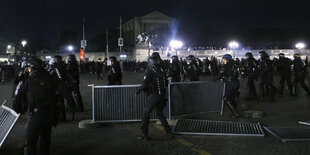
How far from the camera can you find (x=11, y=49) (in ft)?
98.5

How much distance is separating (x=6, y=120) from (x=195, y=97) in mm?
5211

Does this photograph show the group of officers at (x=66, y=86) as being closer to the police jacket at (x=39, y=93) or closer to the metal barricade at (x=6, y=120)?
the police jacket at (x=39, y=93)

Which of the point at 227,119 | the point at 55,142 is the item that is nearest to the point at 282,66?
the point at 227,119

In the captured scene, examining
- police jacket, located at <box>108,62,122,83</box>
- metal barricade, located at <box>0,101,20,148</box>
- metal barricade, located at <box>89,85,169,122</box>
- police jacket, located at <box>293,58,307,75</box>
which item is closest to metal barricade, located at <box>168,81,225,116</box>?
metal barricade, located at <box>89,85,169,122</box>

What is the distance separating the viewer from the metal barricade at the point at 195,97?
8.05 metres

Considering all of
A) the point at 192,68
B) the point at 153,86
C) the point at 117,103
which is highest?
the point at 192,68

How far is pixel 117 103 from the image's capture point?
25.1 feet

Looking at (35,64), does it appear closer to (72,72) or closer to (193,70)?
(72,72)

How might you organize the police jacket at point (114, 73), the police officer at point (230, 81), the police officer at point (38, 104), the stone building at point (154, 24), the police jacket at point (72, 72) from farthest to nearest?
the stone building at point (154, 24), the police jacket at point (114, 73), the police jacket at point (72, 72), the police officer at point (230, 81), the police officer at point (38, 104)

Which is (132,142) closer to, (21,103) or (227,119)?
(21,103)

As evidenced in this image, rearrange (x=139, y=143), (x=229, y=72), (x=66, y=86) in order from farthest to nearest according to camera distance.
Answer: (x=229, y=72) < (x=66, y=86) < (x=139, y=143)

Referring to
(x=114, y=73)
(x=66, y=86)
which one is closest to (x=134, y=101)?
(x=66, y=86)

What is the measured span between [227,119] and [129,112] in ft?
9.11

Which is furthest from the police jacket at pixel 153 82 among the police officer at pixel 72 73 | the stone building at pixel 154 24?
the stone building at pixel 154 24
